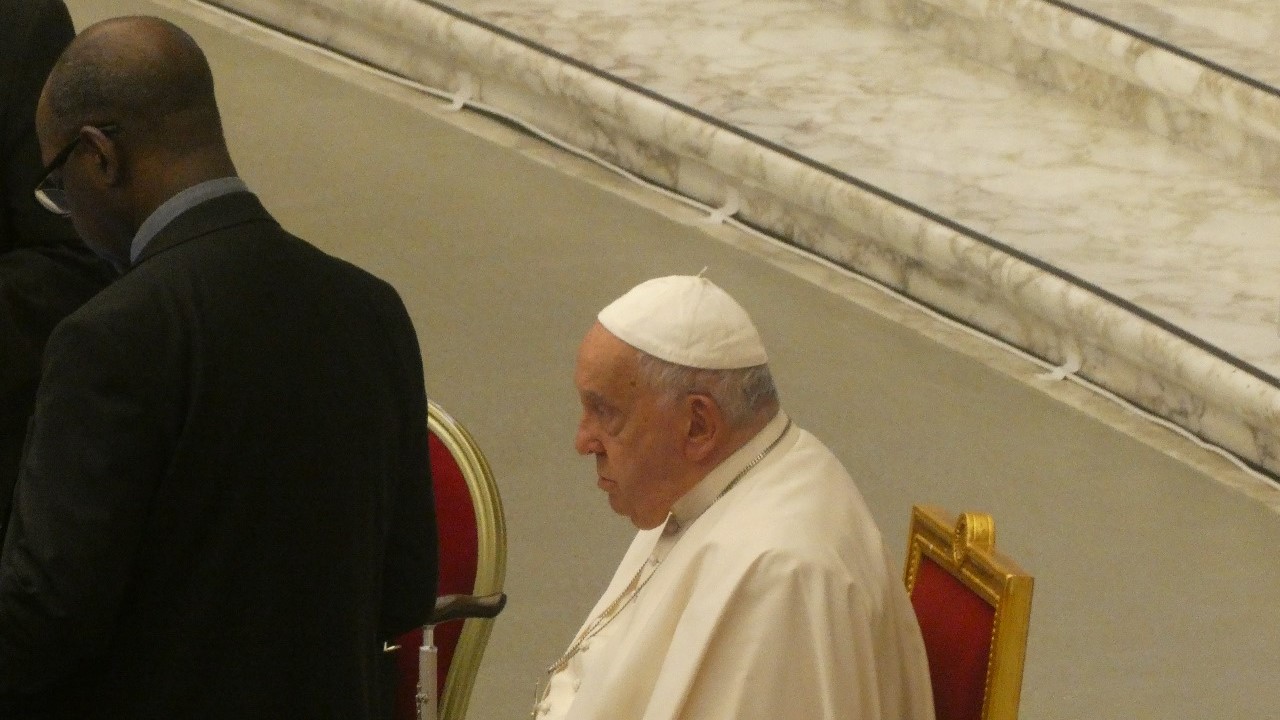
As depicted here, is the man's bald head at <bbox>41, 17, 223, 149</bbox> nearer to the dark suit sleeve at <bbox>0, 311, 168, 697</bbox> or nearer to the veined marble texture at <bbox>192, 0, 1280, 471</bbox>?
the dark suit sleeve at <bbox>0, 311, 168, 697</bbox>

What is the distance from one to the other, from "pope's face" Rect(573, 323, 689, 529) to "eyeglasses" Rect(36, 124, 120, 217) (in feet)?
2.20

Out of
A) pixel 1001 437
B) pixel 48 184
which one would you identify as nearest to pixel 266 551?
pixel 48 184

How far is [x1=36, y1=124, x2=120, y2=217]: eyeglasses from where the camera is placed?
214 centimetres

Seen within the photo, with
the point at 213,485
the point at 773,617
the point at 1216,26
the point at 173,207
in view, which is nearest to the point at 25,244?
the point at 173,207

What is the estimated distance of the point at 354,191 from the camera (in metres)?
6.02

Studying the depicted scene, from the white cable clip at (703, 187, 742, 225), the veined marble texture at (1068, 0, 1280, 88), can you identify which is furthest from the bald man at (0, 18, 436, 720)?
the veined marble texture at (1068, 0, 1280, 88)

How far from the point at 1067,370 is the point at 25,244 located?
9.59 ft

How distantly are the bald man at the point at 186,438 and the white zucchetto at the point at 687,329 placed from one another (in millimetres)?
368

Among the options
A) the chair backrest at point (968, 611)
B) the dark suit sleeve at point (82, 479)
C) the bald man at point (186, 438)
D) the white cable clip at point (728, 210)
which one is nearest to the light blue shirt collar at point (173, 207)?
the bald man at point (186, 438)

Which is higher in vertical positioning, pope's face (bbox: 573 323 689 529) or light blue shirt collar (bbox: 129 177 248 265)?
light blue shirt collar (bbox: 129 177 248 265)

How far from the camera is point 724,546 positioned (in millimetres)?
2408

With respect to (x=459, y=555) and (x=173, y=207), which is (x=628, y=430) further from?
(x=173, y=207)

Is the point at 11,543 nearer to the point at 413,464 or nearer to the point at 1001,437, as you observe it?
the point at 413,464

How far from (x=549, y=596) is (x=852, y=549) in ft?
6.05
